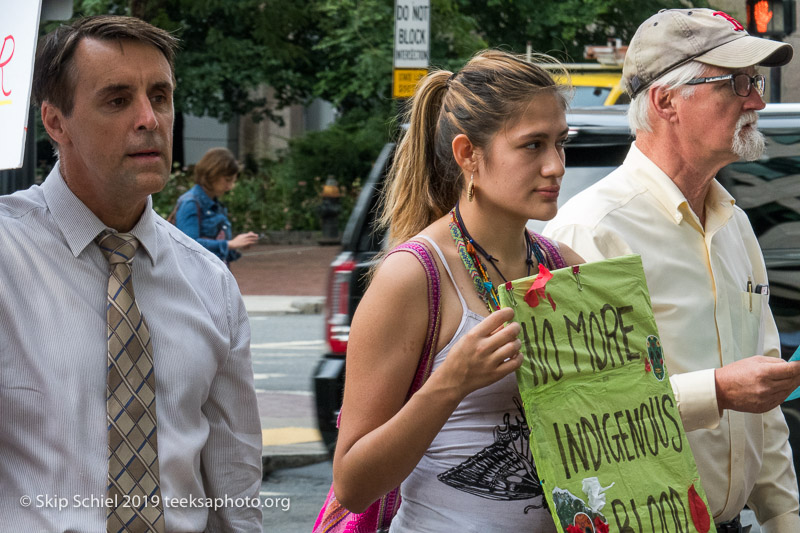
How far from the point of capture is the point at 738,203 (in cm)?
→ 531

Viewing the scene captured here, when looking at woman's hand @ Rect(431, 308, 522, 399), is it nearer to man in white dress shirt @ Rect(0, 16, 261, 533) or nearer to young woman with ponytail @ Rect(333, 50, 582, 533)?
young woman with ponytail @ Rect(333, 50, 582, 533)

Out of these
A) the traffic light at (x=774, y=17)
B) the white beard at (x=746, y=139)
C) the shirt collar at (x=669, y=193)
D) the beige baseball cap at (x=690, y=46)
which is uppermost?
the traffic light at (x=774, y=17)

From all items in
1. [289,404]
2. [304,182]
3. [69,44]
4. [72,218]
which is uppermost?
[304,182]

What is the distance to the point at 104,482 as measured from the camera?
7.61 feet

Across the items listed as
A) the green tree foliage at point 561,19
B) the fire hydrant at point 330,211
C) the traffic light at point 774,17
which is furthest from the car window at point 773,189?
the fire hydrant at point 330,211

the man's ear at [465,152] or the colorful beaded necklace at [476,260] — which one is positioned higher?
the man's ear at [465,152]

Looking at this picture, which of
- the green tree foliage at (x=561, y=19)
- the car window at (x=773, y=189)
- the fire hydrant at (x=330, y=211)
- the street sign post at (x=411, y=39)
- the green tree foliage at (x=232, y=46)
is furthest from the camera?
the fire hydrant at (x=330, y=211)

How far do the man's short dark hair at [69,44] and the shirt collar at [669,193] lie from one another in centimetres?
135

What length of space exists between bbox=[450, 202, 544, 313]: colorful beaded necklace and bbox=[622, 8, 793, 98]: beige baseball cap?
94 cm

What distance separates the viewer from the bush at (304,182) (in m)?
25.1

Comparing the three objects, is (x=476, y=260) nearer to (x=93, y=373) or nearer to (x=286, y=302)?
(x=93, y=373)

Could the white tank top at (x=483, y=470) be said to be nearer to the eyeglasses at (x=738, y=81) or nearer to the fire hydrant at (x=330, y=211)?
the eyeglasses at (x=738, y=81)

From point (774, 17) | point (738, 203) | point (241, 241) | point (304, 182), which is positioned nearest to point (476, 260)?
point (738, 203)

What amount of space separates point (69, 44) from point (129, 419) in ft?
2.76
